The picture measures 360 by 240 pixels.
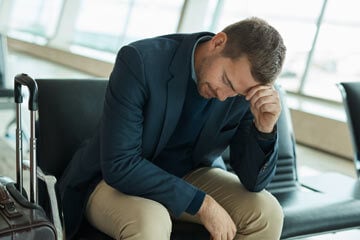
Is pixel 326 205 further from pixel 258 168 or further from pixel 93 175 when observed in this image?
pixel 93 175

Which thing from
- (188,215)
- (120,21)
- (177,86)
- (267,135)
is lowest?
(120,21)

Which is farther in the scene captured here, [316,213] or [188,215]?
[316,213]

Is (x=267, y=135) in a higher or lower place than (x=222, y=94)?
lower

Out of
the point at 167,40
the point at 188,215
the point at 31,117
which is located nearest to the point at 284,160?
the point at 188,215

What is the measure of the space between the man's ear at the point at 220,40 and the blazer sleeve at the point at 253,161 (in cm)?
35

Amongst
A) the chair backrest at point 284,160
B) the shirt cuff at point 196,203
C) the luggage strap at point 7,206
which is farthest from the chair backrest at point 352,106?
the luggage strap at point 7,206

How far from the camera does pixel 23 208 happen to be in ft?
4.12

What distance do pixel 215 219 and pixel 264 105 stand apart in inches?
14.7

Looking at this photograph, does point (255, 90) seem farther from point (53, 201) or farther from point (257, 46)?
point (53, 201)

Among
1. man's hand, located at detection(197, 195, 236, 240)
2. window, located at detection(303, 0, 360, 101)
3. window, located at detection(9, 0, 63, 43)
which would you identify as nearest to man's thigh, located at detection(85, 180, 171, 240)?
man's hand, located at detection(197, 195, 236, 240)

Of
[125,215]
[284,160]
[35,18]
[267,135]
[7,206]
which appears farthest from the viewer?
[35,18]

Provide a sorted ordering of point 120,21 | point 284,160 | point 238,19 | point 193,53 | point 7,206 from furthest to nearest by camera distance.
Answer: point 120,21 < point 238,19 < point 284,160 < point 193,53 < point 7,206

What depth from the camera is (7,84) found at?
3.17m

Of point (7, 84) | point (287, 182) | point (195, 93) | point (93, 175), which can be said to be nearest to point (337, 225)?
point (287, 182)
